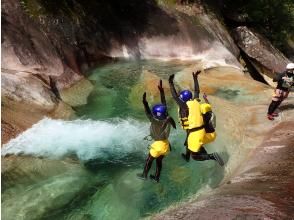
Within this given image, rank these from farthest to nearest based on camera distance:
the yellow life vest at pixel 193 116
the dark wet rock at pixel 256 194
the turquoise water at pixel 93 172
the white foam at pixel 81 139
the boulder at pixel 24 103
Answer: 1. the boulder at pixel 24 103
2. the white foam at pixel 81 139
3. the yellow life vest at pixel 193 116
4. the turquoise water at pixel 93 172
5. the dark wet rock at pixel 256 194

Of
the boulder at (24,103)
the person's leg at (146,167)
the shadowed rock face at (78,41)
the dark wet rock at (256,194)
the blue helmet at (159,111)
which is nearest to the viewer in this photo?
the dark wet rock at (256,194)

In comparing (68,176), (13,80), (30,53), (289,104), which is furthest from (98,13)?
(68,176)

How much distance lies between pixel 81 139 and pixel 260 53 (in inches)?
550

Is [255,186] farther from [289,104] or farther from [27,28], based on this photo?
[27,28]

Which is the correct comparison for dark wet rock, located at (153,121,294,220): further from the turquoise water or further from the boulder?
the boulder

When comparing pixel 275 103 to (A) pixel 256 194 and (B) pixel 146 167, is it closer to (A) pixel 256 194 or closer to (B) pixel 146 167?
(B) pixel 146 167

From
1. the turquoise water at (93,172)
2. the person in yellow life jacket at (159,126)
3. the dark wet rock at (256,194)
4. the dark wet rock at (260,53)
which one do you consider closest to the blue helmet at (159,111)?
the person in yellow life jacket at (159,126)

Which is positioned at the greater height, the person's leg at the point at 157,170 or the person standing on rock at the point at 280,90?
the person standing on rock at the point at 280,90

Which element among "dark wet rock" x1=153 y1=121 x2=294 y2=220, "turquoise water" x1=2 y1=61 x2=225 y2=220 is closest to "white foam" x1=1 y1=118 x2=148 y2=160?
"turquoise water" x1=2 y1=61 x2=225 y2=220

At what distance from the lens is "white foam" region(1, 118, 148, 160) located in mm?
13109

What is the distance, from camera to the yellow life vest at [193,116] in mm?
11594

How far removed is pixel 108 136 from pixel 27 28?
220 inches

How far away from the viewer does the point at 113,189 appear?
39.7ft

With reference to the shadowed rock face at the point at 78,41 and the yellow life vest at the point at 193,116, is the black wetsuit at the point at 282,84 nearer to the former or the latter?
the yellow life vest at the point at 193,116
